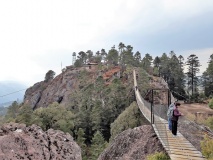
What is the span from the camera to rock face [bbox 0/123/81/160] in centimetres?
1081

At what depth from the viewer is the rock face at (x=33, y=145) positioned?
10.8 metres

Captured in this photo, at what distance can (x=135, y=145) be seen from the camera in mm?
12812

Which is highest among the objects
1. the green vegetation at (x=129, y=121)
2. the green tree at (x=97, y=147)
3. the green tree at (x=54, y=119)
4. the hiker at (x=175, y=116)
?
the hiker at (x=175, y=116)

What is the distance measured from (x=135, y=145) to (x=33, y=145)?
416 cm

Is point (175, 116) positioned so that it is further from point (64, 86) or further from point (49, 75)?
point (49, 75)

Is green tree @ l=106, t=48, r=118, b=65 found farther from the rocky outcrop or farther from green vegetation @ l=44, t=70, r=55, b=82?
green vegetation @ l=44, t=70, r=55, b=82

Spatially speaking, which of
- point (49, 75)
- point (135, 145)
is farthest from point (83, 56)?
point (135, 145)

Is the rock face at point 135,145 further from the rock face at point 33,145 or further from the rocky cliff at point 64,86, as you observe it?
the rocky cliff at point 64,86

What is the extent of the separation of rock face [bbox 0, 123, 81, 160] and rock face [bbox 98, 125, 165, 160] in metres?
1.61

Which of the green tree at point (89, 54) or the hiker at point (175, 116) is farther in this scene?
the green tree at point (89, 54)

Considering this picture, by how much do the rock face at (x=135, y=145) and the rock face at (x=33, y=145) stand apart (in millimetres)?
1607

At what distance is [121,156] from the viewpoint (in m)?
12.7

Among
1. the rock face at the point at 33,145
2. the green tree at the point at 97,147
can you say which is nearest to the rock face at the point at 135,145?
the rock face at the point at 33,145

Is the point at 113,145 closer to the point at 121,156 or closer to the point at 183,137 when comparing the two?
the point at 121,156
